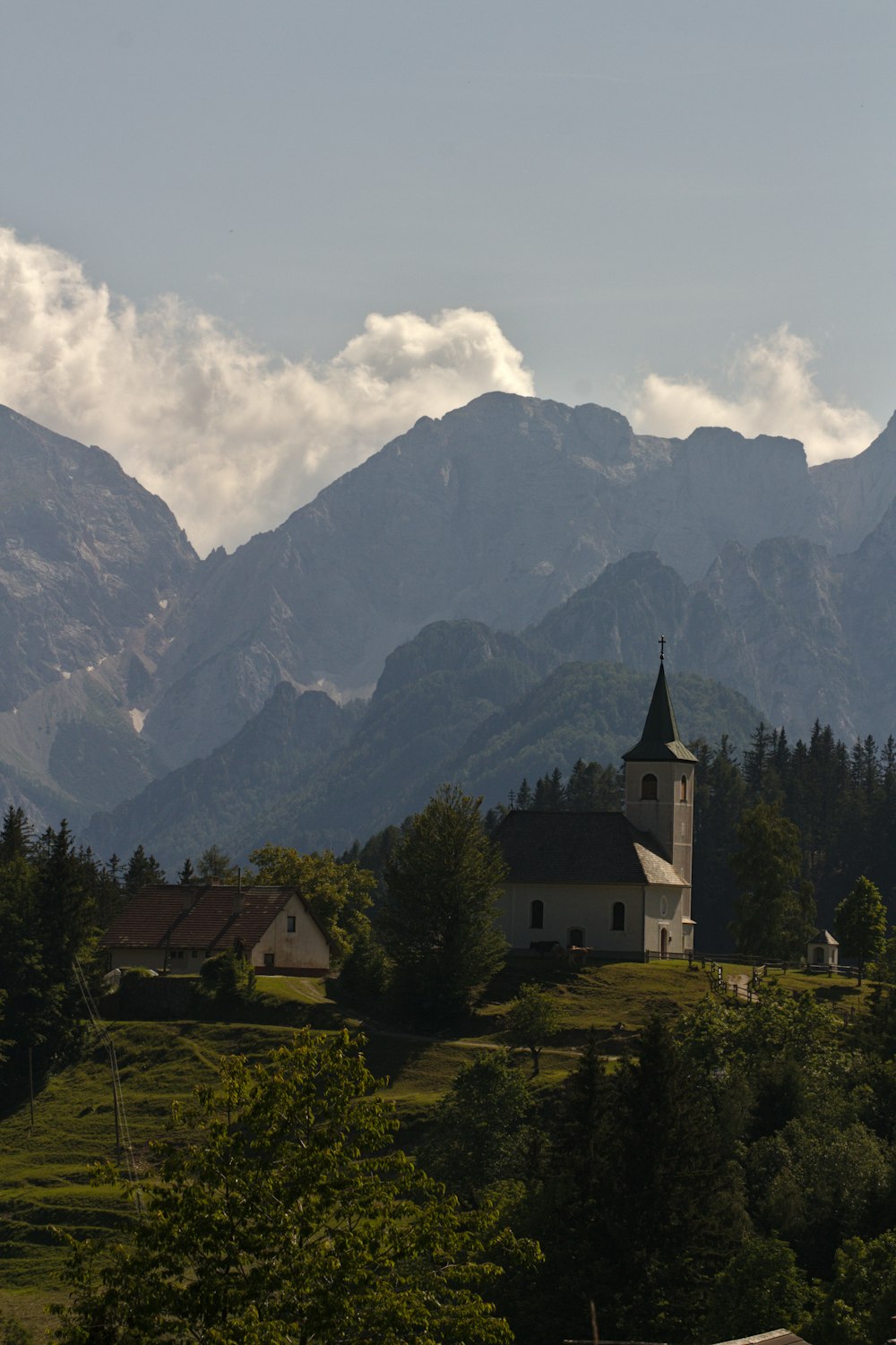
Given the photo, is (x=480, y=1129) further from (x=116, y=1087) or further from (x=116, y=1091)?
(x=116, y=1087)

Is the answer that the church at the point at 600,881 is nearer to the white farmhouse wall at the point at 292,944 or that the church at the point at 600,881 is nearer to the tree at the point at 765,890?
the tree at the point at 765,890

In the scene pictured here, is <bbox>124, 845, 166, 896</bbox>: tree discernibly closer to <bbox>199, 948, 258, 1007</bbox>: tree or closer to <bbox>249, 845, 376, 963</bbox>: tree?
<bbox>249, 845, 376, 963</bbox>: tree

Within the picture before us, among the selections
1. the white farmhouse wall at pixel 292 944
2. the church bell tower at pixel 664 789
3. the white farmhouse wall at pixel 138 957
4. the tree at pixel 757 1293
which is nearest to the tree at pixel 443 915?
the white farmhouse wall at pixel 292 944

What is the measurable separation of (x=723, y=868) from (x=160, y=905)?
97000 millimetres

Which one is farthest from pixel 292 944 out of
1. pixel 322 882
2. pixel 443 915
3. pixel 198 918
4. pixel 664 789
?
pixel 664 789

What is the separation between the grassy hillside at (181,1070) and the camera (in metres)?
72.7

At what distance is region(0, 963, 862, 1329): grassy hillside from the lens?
7269cm

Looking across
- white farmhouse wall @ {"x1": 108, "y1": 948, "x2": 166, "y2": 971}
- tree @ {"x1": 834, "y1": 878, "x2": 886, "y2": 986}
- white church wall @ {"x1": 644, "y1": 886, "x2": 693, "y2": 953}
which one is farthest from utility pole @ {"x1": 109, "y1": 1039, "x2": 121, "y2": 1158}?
tree @ {"x1": 834, "y1": 878, "x2": 886, "y2": 986}

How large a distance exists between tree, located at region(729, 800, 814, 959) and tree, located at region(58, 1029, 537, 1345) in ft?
265

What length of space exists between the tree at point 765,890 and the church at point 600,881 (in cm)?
514

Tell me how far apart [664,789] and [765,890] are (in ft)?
33.2

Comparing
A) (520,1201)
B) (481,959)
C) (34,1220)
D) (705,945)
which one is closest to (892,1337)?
(520,1201)

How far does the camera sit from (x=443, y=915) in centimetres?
9544

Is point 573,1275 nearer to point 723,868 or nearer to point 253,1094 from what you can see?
point 253,1094
